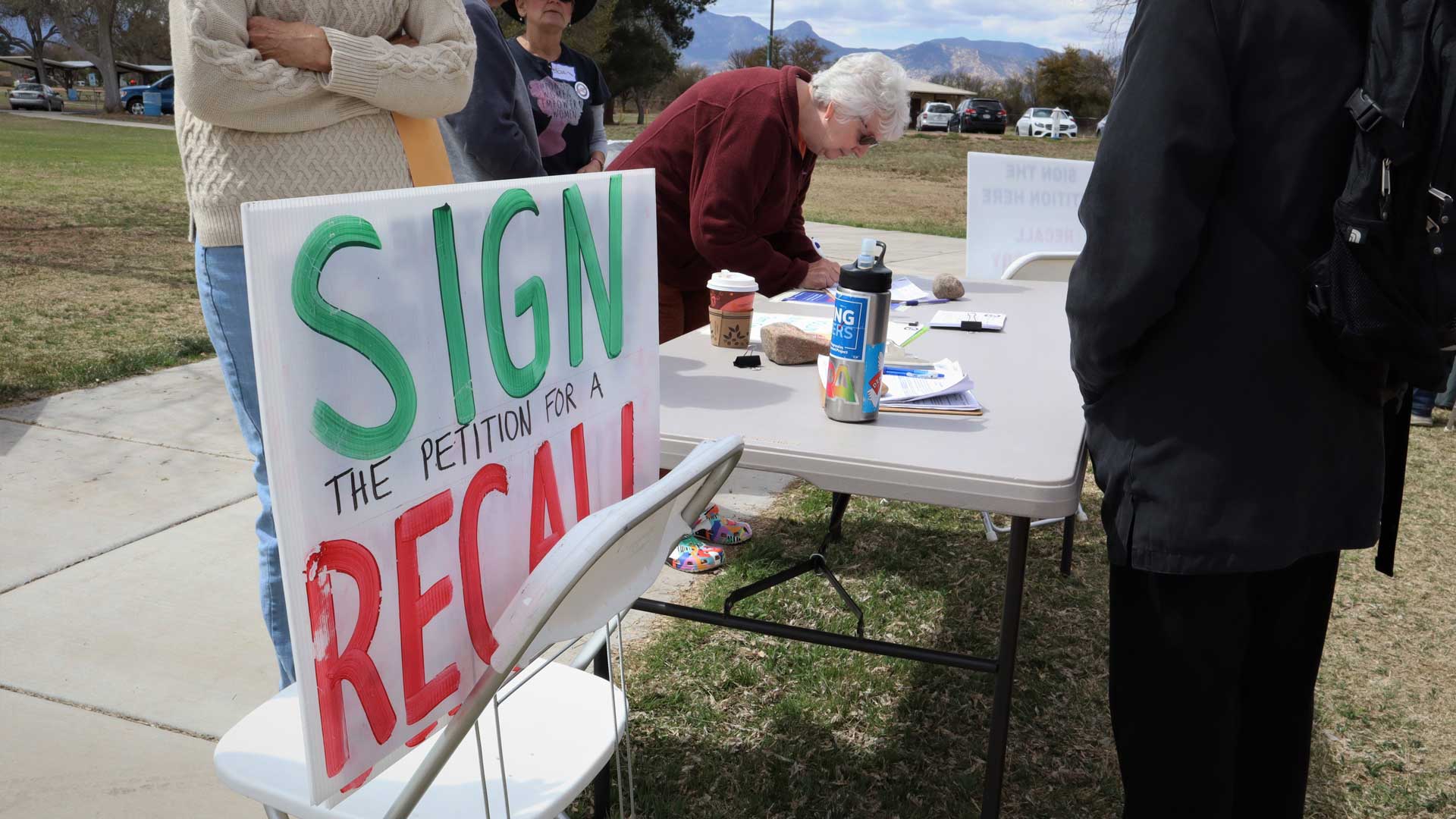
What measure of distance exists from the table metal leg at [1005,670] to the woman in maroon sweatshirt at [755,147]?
1400mm

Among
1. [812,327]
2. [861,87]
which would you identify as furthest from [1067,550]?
[861,87]

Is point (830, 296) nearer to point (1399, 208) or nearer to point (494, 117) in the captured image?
point (494, 117)

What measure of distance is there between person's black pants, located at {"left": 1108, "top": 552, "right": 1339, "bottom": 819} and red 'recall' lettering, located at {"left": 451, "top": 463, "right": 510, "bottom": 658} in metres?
1.02

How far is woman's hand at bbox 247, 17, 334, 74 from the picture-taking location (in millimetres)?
1806

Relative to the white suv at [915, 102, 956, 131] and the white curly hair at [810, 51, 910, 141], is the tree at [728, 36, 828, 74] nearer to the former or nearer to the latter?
the white suv at [915, 102, 956, 131]

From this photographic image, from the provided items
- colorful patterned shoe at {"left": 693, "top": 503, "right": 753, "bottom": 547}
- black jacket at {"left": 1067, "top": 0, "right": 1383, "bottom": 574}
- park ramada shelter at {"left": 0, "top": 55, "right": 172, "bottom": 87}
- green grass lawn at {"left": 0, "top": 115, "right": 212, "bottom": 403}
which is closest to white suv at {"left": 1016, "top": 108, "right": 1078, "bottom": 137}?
green grass lawn at {"left": 0, "top": 115, "right": 212, "bottom": 403}

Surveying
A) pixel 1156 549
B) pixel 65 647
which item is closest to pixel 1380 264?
pixel 1156 549

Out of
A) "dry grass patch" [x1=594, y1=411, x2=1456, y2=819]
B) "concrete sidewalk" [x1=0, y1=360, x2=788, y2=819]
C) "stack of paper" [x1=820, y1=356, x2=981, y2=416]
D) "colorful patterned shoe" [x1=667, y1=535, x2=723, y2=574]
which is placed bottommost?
"dry grass patch" [x1=594, y1=411, x2=1456, y2=819]

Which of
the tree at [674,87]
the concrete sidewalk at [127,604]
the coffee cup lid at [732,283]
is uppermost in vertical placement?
the tree at [674,87]

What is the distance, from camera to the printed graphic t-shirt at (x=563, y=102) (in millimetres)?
3811

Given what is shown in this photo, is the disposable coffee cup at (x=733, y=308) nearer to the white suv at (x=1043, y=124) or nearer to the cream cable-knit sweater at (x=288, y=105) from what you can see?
the cream cable-knit sweater at (x=288, y=105)

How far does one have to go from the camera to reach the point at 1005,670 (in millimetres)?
1853

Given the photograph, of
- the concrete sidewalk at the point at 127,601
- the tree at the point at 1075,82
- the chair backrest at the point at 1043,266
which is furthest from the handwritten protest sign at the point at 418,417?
the tree at the point at 1075,82

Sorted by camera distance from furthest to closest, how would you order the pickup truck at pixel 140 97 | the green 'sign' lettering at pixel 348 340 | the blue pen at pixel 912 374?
the pickup truck at pixel 140 97 < the blue pen at pixel 912 374 < the green 'sign' lettering at pixel 348 340
